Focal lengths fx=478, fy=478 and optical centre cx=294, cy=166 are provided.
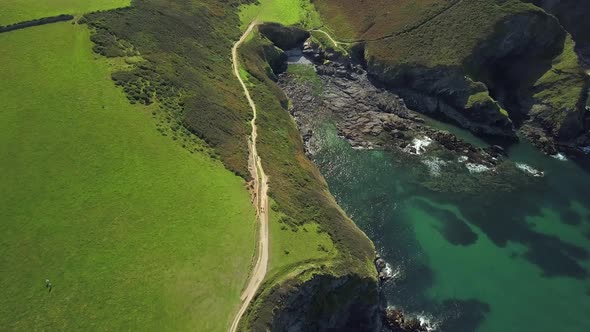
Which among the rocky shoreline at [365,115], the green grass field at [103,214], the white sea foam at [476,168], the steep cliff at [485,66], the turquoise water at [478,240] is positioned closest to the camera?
the green grass field at [103,214]

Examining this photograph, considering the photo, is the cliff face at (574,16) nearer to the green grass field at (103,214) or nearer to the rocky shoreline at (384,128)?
the rocky shoreline at (384,128)

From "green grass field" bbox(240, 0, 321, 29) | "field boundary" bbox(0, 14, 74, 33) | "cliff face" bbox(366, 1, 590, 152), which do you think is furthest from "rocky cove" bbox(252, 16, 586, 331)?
"field boundary" bbox(0, 14, 74, 33)

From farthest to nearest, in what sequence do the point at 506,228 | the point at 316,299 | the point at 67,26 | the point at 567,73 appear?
the point at 567,73 → the point at 67,26 → the point at 506,228 → the point at 316,299

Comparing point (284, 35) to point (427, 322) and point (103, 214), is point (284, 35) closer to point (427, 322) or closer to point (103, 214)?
point (103, 214)

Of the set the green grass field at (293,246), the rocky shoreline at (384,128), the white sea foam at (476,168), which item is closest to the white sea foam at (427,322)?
the green grass field at (293,246)

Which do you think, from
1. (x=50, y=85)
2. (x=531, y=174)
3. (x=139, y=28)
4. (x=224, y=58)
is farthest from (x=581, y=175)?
(x=50, y=85)

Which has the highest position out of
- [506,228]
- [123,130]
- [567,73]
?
[567,73]

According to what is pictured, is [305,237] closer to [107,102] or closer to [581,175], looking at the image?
[107,102]
